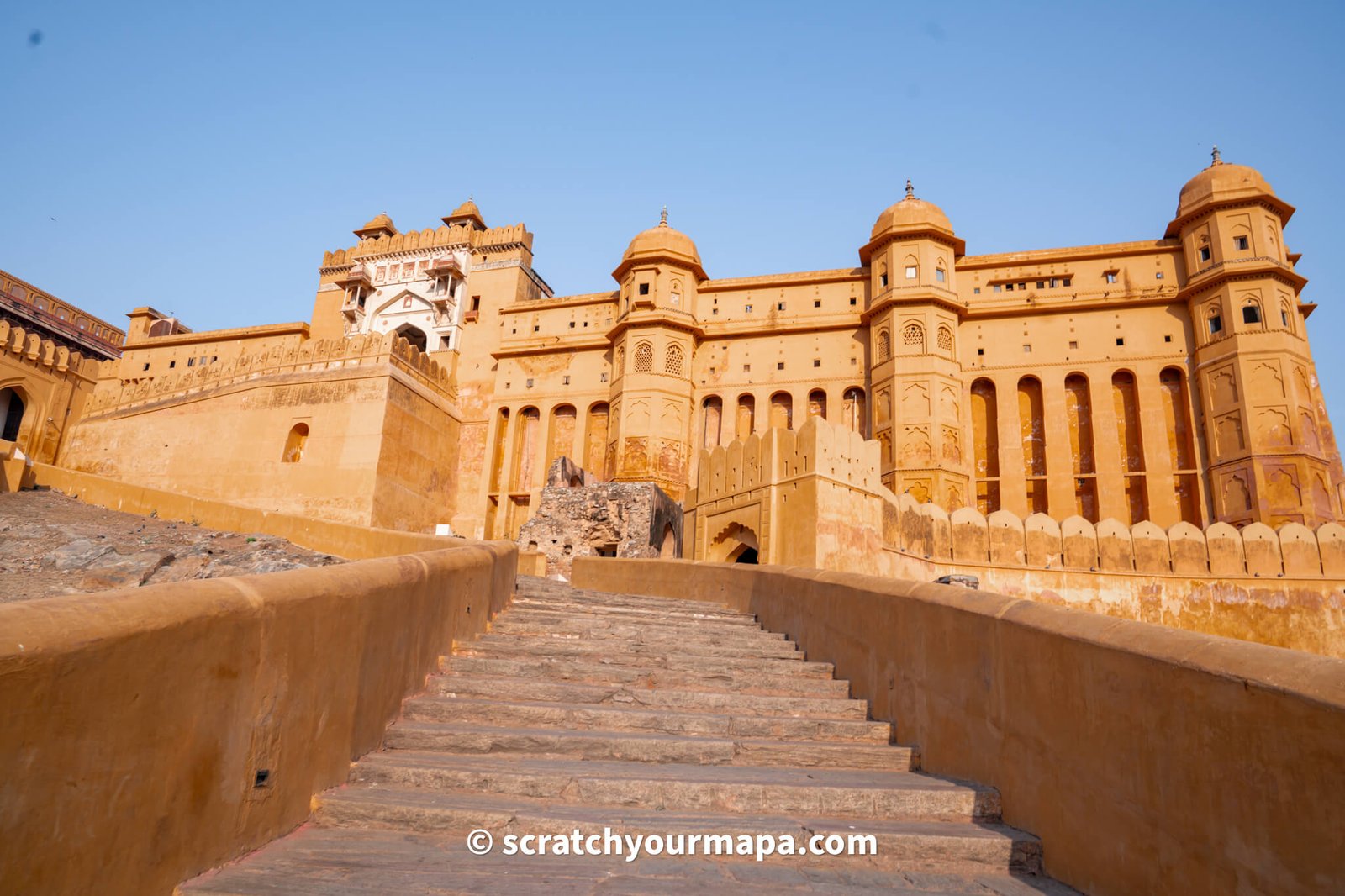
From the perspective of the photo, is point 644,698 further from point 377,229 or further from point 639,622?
point 377,229

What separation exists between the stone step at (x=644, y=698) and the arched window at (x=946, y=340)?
23.3 meters

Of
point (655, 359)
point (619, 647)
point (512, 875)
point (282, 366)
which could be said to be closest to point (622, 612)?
point (619, 647)

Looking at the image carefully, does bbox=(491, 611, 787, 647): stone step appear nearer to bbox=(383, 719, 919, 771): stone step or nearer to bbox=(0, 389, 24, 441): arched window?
bbox=(383, 719, 919, 771): stone step

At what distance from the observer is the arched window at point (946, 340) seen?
26.5m

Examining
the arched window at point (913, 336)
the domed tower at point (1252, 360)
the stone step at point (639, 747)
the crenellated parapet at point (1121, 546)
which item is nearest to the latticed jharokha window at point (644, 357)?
the arched window at point (913, 336)

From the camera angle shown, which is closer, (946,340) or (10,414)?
(946,340)

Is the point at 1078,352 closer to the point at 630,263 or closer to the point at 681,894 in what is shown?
the point at 630,263

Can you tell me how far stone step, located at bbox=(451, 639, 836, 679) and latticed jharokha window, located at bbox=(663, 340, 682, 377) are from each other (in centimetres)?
2332

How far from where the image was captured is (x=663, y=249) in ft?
98.7

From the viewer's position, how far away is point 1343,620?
59.2 ft

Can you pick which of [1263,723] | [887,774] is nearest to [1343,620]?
[887,774]

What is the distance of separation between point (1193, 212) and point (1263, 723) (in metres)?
29.5

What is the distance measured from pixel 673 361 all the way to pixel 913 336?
8510 mm

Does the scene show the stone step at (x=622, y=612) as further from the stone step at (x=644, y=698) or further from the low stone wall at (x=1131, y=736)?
the low stone wall at (x=1131, y=736)
